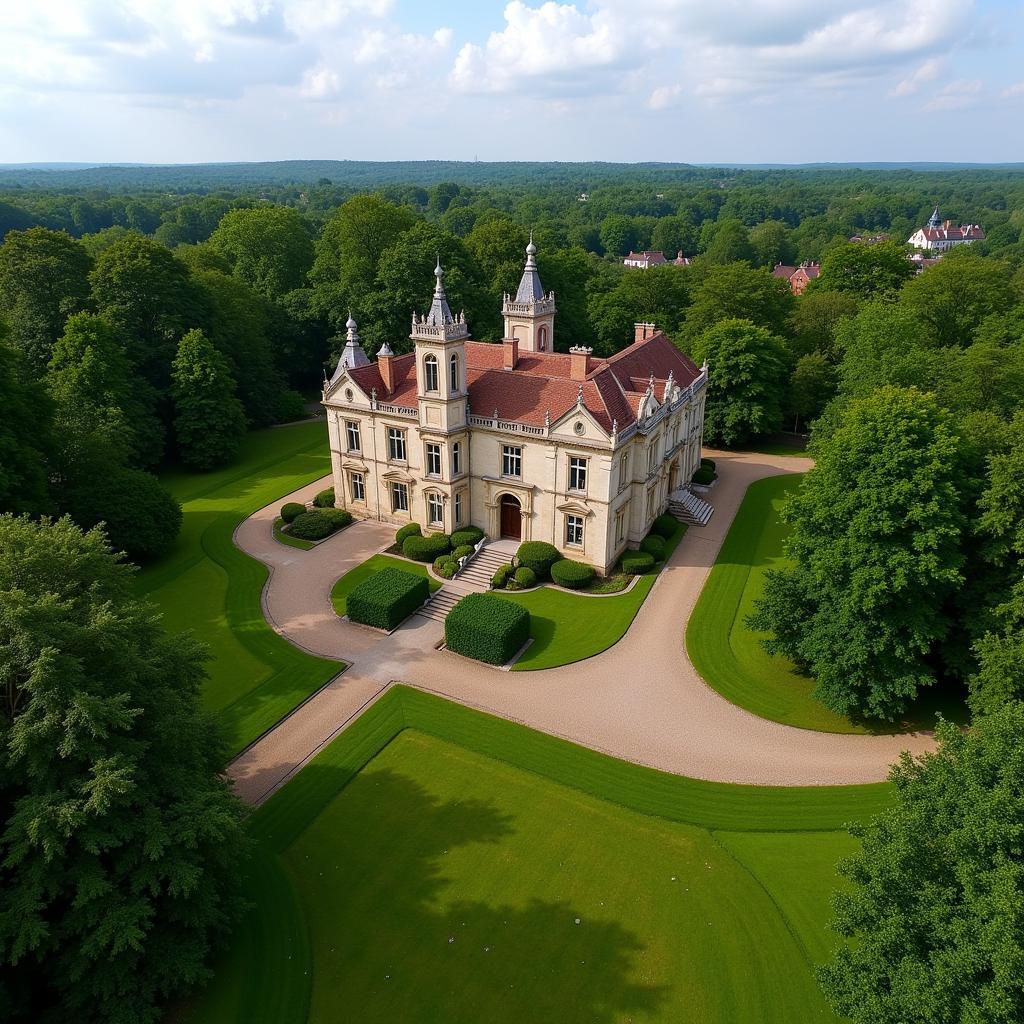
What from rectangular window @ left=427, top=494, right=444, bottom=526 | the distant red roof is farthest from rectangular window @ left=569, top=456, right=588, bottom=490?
rectangular window @ left=427, top=494, right=444, bottom=526

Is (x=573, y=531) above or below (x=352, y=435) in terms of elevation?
below

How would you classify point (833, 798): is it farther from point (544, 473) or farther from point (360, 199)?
point (360, 199)

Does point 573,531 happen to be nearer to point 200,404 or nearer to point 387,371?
point 387,371

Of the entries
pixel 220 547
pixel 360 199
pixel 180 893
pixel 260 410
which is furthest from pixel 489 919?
pixel 360 199

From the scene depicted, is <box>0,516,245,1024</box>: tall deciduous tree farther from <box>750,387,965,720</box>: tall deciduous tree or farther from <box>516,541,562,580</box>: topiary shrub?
<box>516,541,562,580</box>: topiary shrub

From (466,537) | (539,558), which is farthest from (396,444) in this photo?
(539,558)
